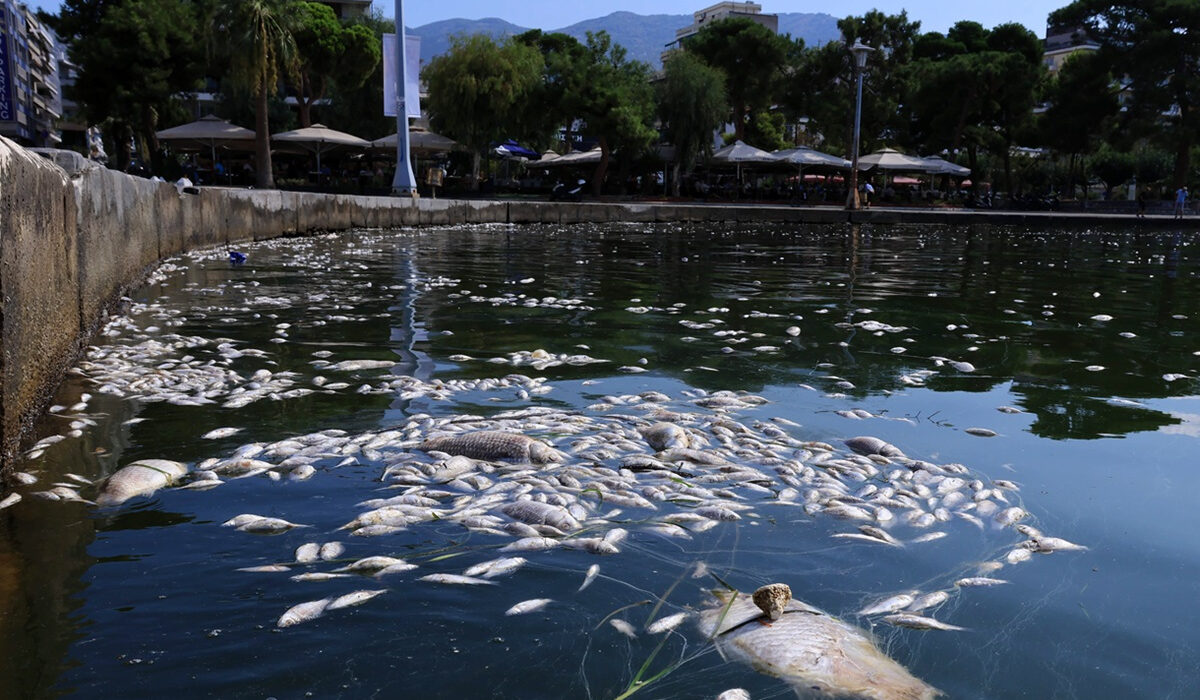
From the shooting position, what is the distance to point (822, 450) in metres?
4.06

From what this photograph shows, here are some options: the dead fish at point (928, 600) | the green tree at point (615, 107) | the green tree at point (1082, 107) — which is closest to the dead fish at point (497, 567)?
the dead fish at point (928, 600)

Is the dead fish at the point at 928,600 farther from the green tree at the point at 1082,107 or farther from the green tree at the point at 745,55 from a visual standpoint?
the green tree at the point at 745,55

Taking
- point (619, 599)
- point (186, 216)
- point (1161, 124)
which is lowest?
point (619, 599)

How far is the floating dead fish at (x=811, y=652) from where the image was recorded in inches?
86.6

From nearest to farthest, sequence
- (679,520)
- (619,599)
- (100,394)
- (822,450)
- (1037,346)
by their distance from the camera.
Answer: (619,599), (679,520), (822,450), (100,394), (1037,346)

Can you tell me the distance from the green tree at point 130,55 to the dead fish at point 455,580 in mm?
42934

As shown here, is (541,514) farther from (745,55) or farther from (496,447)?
(745,55)

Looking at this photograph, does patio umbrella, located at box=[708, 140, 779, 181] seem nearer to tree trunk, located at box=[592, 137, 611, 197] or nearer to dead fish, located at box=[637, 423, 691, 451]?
tree trunk, located at box=[592, 137, 611, 197]

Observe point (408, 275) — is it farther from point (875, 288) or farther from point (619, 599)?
point (619, 599)

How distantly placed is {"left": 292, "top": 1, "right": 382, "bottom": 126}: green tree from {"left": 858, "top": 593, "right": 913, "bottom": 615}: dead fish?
4671cm

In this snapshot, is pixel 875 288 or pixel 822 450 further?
pixel 875 288

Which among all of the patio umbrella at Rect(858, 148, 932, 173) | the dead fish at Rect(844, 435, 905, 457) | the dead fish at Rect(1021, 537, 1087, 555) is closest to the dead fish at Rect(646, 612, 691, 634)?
the dead fish at Rect(1021, 537, 1087, 555)

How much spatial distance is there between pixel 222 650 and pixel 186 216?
38.8 feet

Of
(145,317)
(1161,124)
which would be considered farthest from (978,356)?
(1161,124)
